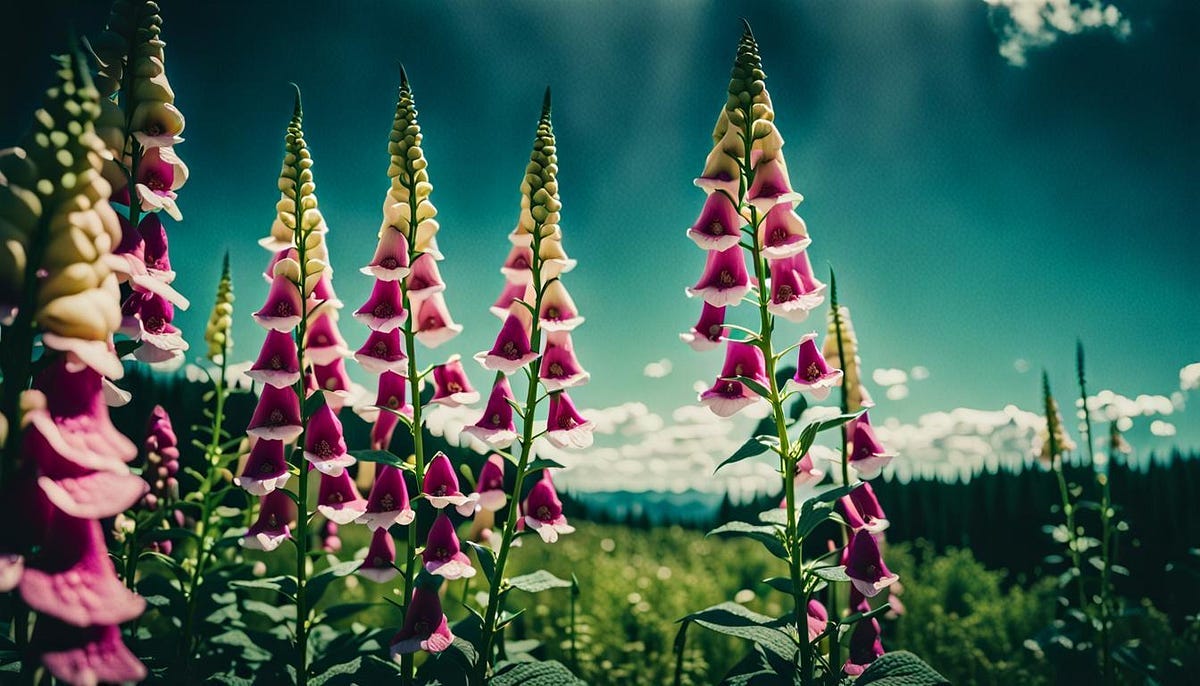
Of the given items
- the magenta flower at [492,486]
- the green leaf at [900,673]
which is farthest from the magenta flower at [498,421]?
the green leaf at [900,673]

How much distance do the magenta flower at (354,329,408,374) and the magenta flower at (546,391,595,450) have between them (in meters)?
0.51

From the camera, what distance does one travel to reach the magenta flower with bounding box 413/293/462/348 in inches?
90.6

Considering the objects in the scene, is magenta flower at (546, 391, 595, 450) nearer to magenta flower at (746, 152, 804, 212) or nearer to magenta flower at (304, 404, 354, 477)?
magenta flower at (304, 404, 354, 477)

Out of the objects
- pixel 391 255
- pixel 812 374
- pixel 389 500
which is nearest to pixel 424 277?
pixel 391 255

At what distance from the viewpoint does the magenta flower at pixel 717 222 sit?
2.09 m

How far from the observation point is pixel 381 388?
236 centimetres

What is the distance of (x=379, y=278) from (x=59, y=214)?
49.5 inches

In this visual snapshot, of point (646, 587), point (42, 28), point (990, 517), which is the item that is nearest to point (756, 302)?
point (42, 28)

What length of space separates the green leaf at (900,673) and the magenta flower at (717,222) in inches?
50.4

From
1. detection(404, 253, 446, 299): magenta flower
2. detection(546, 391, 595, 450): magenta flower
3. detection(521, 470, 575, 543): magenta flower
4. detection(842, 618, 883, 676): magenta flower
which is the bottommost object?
detection(842, 618, 883, 676): magenta flower

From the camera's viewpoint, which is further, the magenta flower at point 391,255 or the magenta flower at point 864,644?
the magenta flower at point 864,644

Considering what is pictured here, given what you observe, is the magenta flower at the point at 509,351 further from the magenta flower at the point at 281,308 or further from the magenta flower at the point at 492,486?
the magenta flower at the point at 281,308

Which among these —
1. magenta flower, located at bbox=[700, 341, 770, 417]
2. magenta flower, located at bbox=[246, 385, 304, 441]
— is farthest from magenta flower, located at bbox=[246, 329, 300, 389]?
magenta flower, located at bbox=[700, 341, 770, 417]

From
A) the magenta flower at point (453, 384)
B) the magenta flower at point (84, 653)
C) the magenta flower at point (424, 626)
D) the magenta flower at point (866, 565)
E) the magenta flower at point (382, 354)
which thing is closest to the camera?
the magenta flower at point (84, 653)
